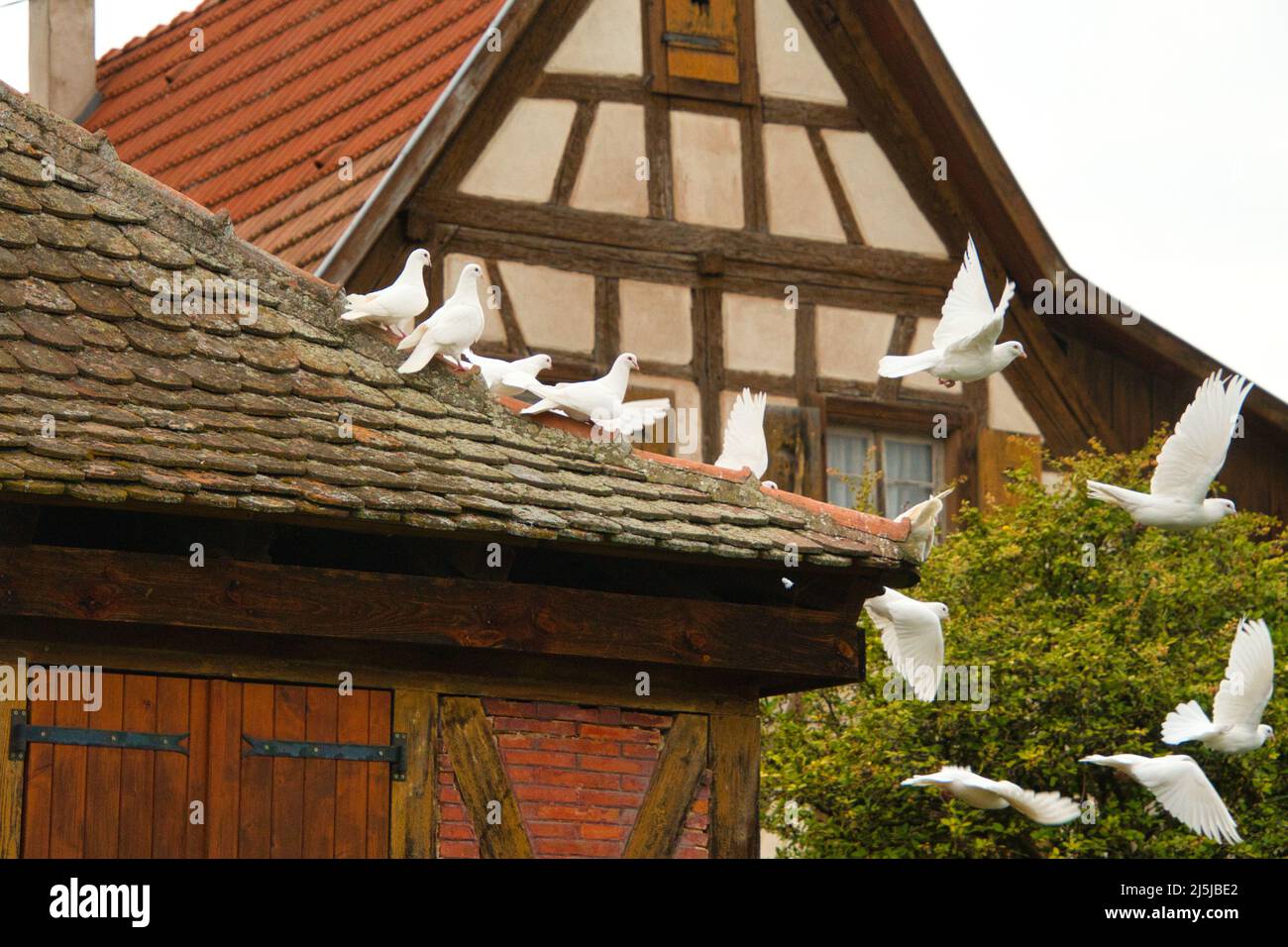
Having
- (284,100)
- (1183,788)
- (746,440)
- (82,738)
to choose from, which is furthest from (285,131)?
(82,738)

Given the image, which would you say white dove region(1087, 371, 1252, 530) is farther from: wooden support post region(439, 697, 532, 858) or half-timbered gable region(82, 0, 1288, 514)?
wooden support post region(439, 697, 532, 858)

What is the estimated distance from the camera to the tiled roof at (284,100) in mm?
16953

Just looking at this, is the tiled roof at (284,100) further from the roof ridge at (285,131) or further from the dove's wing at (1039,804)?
the dove's wing at (1039,804)

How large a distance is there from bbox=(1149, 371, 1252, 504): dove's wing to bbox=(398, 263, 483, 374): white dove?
4.17m

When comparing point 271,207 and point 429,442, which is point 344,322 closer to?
point 429,442

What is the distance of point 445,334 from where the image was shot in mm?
10500

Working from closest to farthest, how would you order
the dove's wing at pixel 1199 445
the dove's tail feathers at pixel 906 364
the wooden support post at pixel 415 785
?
the wooden support post at pixel 415 785
the dove's tail feathers at pixel 906 364
the dove's wing at pixel 1199 445

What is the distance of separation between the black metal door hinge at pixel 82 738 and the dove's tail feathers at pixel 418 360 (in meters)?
1.69

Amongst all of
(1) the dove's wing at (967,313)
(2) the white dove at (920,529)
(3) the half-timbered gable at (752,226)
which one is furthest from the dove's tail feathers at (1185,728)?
(3) the half-timbered gable at (752,226)

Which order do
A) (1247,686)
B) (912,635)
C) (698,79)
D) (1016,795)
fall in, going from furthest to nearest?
(698,79)
(1247,686)
(912,635)
(1016,795)

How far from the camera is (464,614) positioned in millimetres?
10062

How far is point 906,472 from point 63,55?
8.00 m

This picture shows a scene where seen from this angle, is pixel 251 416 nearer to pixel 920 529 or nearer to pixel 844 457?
pixel 920 529

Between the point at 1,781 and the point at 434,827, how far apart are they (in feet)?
5.41
